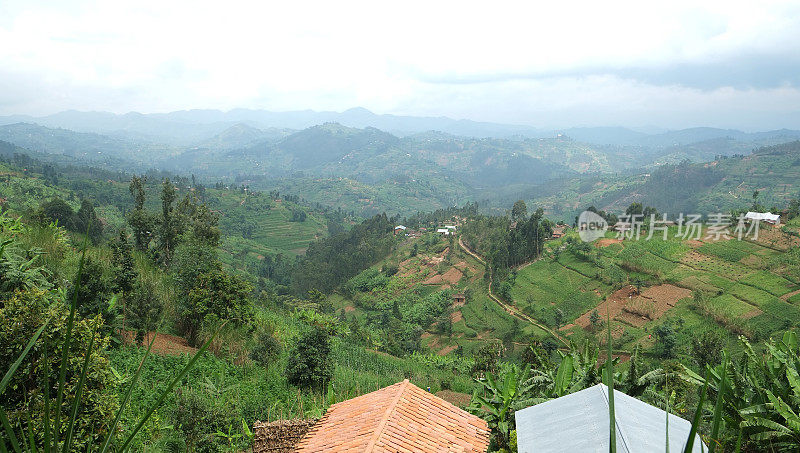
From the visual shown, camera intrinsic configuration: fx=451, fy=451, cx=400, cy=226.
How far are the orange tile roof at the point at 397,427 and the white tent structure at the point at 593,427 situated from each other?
2.74 feet

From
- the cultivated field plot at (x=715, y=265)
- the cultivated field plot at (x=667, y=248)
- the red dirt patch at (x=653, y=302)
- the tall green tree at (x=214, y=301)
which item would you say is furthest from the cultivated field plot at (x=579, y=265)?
the tall green tree at (x=214, y=301)

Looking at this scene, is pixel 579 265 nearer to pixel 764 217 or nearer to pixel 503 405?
pixel 764 217

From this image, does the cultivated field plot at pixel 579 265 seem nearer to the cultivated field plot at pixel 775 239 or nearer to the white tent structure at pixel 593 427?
the cultivated field plot at pixel 775 239

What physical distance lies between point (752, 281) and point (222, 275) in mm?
29639

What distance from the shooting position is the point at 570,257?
35000mm

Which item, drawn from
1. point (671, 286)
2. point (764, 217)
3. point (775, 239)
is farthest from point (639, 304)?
point (764, 217)

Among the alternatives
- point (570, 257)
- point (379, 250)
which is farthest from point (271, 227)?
point (570, 257)

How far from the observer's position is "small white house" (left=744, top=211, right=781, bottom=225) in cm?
3182

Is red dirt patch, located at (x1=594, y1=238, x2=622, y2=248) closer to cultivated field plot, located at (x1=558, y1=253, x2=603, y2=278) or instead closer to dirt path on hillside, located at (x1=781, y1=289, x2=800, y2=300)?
cultivated field plot, located at (x1=558, y1=253, x2=603, y2=278)

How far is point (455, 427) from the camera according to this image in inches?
223

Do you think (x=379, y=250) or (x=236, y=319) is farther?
(x=379, y=250)

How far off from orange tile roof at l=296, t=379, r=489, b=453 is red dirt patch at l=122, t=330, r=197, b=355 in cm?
501

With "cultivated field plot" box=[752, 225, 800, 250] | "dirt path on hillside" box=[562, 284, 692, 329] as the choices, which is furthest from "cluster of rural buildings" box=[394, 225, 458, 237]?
"cultivated field plot" box=[752, 225, 800, 250]

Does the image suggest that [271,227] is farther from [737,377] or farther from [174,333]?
[737,377]
